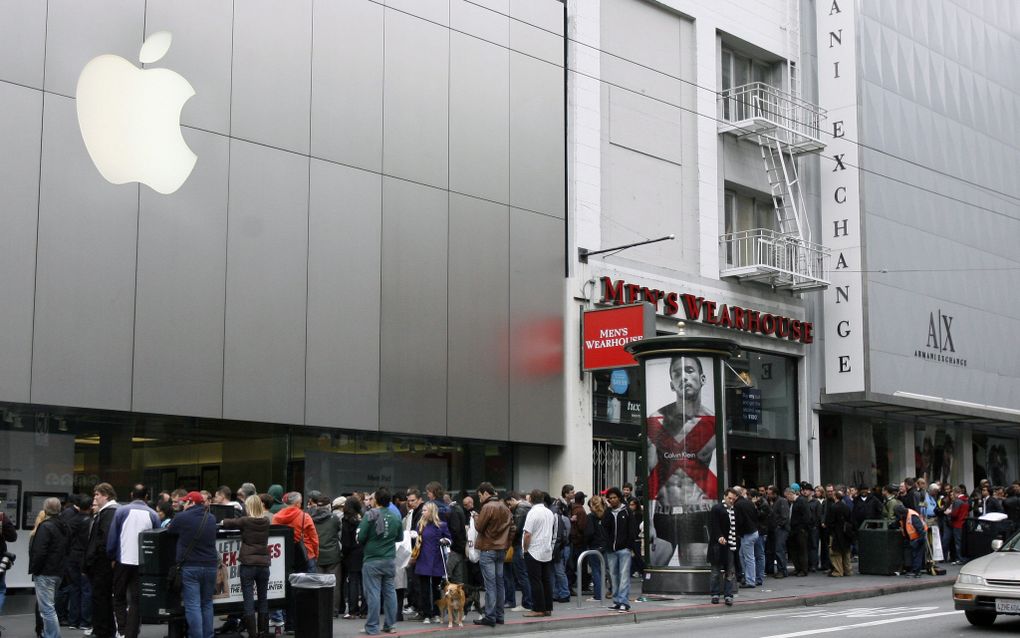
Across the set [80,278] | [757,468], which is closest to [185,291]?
[80,278]

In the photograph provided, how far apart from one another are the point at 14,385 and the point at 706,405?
11.3 meters

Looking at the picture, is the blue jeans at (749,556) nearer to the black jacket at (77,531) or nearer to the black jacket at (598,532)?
the black jacket at (598,532)

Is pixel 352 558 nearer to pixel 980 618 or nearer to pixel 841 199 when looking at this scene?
pixel 980 618

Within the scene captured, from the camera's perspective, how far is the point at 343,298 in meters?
21.7

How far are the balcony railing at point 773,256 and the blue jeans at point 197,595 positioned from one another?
62.3 ft

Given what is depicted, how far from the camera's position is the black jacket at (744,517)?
72.1ft

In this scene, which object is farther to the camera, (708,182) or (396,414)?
(708,182)

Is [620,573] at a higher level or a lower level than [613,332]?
lower

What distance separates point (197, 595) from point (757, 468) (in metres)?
20.4

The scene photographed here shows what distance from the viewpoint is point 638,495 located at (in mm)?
26281

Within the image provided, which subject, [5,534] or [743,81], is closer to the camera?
[5,534]

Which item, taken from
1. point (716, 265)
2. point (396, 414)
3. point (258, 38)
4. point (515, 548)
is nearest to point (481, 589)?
point (515, 548)

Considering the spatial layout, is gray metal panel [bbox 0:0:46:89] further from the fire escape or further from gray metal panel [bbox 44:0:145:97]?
the fire escape

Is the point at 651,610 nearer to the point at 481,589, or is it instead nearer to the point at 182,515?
the point at 481,589
